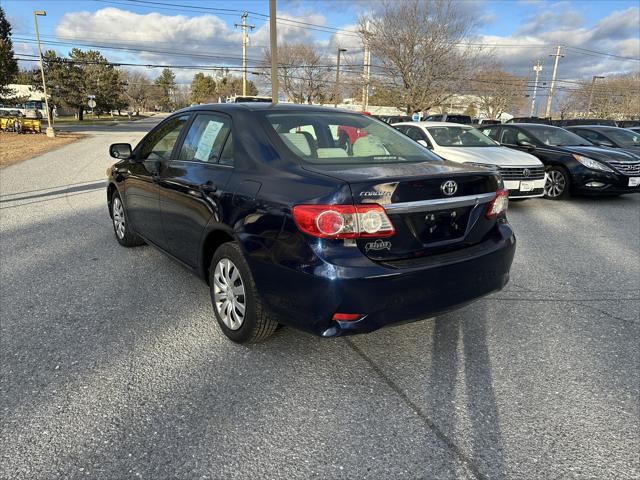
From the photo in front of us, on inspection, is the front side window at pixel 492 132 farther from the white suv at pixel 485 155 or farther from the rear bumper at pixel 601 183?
the rear bumper at pixel 601 183

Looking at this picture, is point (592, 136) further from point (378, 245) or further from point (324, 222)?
point (324, 222)

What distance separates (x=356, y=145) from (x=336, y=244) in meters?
1.19

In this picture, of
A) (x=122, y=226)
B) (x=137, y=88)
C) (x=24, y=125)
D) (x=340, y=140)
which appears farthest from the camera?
(x=137, y=88)

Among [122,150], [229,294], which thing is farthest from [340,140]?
[122,150]

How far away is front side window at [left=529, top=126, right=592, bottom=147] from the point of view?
9703 mm

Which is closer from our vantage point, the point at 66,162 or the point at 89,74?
the point at 66,162

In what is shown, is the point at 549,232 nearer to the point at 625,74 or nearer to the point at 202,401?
the point at 202,401

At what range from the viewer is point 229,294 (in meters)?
3.21

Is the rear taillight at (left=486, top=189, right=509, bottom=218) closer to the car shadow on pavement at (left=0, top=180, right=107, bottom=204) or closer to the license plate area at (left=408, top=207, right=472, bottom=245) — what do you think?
the license plate area at (left=408, top=207, right=472, bottom=245)

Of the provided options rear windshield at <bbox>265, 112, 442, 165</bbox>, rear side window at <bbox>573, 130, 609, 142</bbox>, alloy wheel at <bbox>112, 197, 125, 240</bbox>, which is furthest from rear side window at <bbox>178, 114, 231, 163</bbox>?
rear side window at <bbox>573, 130, 609, 142</bbox>

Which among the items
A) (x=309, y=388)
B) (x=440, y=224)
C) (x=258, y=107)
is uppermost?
(x=258, y=107)

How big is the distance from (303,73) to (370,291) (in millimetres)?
54001

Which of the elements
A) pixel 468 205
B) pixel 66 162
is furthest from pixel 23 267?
pixel 66 162

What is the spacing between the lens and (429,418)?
2.48 metres
